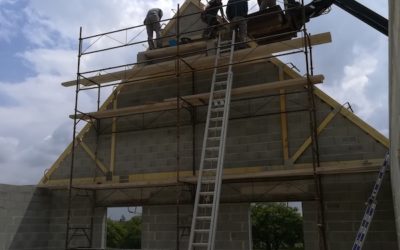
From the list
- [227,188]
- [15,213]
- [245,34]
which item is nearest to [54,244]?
[15,213]

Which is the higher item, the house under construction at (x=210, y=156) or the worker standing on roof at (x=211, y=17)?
the worker standing on roof at (x=211, y=17)

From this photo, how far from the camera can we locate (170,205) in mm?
10211

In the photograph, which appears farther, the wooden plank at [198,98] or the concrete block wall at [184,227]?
the concrete block wall at [184,227]

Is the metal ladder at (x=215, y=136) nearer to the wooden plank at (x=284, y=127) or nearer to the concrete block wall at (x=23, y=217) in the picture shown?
the wooden plank at (x=284, y=127)

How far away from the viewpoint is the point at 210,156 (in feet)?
31.6

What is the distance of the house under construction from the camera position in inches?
338

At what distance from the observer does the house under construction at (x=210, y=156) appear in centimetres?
858

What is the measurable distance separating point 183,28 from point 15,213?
23.1 ft

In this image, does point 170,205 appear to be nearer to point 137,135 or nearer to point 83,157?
point 137,135

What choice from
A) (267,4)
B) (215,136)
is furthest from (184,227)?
(267,4)

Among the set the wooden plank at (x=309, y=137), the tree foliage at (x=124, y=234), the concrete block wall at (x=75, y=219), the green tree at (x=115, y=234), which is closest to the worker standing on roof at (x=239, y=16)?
the wooden plank at (x=309, y=137)

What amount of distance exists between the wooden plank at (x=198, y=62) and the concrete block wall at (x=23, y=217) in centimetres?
325

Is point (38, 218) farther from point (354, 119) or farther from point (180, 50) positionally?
point (354, 119)

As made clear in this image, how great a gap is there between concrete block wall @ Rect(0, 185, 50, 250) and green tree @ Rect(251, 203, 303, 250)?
2681 centimetres
